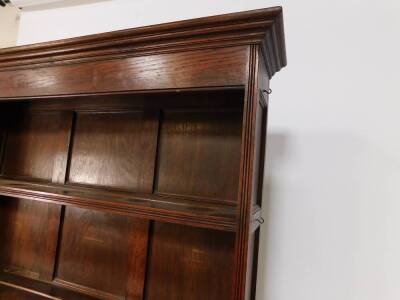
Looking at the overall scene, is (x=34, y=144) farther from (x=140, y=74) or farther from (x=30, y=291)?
(x=140, y=74)

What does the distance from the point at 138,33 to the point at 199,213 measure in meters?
0.58

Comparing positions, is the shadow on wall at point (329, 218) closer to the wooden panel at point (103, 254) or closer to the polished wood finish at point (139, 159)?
the polished wood finish at point (139, 159)

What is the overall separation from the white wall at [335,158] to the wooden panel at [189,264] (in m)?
0.19

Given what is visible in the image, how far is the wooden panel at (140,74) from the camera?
0.73m

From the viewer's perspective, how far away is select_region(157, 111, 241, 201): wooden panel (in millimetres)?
983

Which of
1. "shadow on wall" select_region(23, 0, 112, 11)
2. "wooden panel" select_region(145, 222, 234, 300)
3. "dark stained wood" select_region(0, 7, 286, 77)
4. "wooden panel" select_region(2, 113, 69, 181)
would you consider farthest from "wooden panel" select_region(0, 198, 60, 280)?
"shadow on wall" select_region(23, 0, 112, 11)

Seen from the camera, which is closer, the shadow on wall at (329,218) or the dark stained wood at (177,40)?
the dark stained wood at (177,40)

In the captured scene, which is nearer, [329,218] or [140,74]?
[140,74]

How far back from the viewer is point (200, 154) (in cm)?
102

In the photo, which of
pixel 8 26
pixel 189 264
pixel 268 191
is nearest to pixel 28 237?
pixel 189 264

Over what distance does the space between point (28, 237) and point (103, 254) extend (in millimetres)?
433

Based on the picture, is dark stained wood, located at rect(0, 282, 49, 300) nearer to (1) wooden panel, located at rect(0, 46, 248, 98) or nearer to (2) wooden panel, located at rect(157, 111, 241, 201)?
(2) wooden panel, located at rect(157, 111, 241, 201)

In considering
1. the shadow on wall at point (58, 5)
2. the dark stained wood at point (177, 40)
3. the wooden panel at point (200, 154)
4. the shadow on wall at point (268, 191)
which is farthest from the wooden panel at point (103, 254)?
the shadow on wall at point (58, 5)

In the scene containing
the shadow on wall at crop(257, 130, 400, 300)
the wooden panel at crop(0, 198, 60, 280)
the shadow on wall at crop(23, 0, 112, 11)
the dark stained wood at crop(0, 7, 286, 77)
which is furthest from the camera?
the shadow on wall at crop(23, 0, 112, 11)
